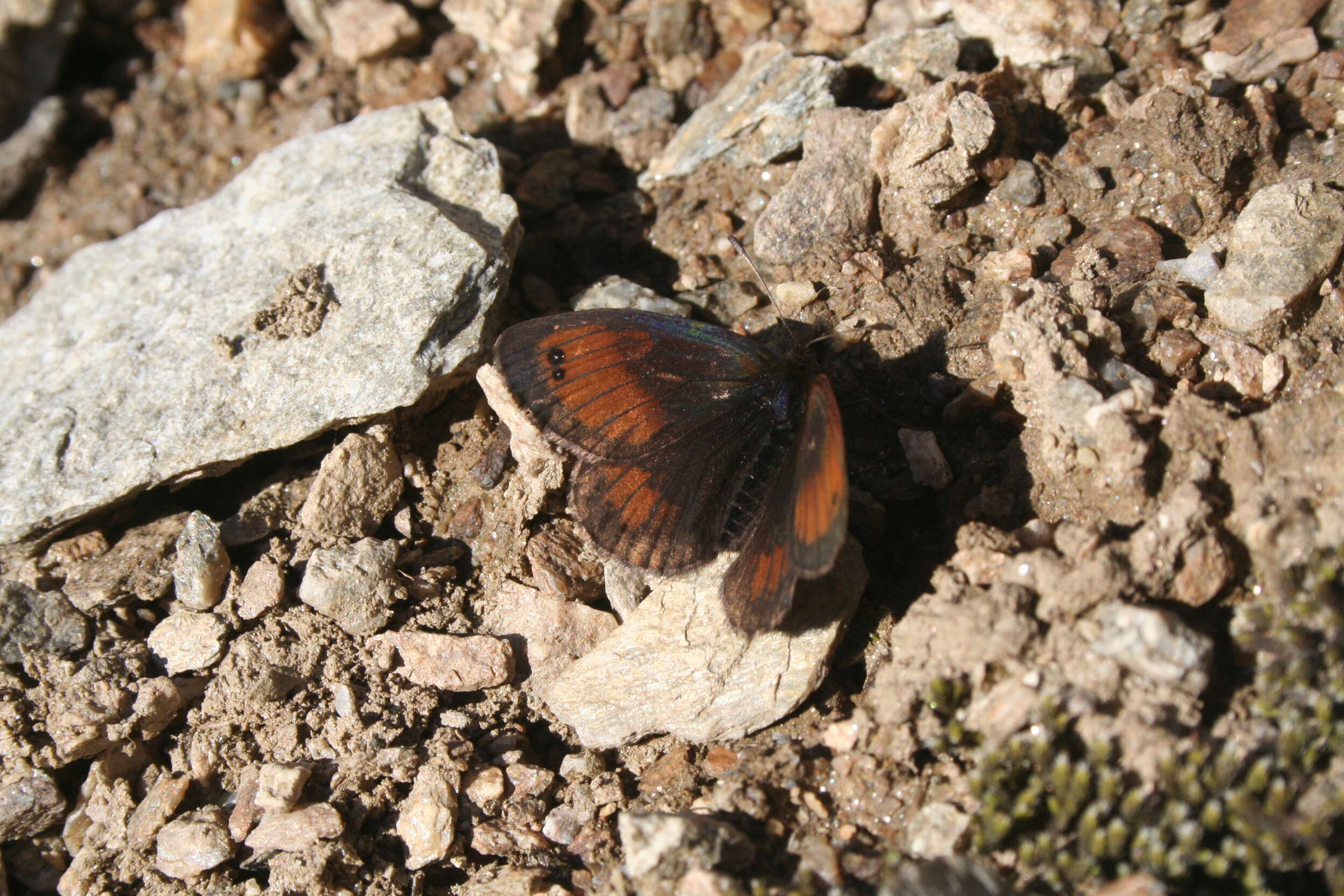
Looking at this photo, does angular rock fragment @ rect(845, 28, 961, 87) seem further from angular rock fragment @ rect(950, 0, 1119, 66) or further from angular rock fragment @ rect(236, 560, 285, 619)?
angular rock fragment @ rect(236, 560, 285, 619)

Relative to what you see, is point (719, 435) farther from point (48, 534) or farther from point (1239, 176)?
point (48, 534)

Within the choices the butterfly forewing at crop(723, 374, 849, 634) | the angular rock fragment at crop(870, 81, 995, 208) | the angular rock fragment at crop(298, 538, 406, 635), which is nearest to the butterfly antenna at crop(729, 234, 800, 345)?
the butterfly forewing at crop(723, 374, 849, 634)

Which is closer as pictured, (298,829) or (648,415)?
(298,829)

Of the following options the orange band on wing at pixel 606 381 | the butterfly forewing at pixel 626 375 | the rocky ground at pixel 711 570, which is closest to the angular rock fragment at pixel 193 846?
the rocky ground at pixel 711 570

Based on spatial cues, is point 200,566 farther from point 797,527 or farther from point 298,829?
point 797,527

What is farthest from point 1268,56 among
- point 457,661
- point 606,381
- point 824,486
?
point 457,661

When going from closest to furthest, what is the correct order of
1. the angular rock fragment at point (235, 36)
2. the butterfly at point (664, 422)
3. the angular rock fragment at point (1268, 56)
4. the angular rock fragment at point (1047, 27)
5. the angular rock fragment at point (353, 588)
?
the butterfly at point (664, 422) → the angular rock fragment at point (353, 588) → the angular rock fragment at point (1268, 56) → the angular rock fragment at point (1047, 27) → the angular rock fragment at point (235, 36)

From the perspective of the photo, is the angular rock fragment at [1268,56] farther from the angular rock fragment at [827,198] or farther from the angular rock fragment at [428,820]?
the angular rock fragment at [428,820]
